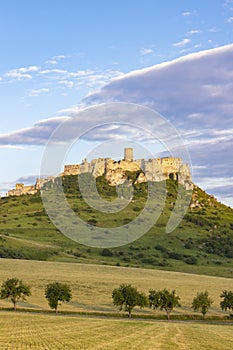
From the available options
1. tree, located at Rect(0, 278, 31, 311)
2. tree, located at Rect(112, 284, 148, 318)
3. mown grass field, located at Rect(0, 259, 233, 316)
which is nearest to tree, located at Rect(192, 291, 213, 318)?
mown grass field, located at Rect(0, 259, 233, 316)

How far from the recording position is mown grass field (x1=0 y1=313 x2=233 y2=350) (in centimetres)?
4462

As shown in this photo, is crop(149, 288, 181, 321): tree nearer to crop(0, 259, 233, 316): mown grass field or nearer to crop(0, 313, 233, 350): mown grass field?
crop(0, 259, 233, 316): mown grass field

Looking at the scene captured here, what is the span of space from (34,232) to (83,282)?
92.1m

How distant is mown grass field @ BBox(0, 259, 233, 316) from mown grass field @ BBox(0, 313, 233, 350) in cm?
2049

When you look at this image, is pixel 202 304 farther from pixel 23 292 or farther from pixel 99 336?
pixel 99 336

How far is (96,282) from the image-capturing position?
10662cm

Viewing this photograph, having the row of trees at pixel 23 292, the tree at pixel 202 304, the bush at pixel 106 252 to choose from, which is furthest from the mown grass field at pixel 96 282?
the bush at pixel 106 252

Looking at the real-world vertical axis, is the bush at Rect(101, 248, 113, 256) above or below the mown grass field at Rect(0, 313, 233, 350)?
above

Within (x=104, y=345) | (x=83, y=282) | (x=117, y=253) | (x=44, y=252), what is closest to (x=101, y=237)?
(x=117, y=253)

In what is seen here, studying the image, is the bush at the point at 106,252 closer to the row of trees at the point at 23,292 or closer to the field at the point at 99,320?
the field at the point at 99,320

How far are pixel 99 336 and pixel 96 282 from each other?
183ft

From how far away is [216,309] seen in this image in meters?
89.9

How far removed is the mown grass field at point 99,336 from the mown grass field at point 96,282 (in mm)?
20486

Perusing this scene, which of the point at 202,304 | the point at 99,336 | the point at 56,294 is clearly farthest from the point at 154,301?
the point at 99,336
